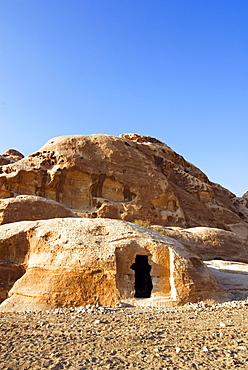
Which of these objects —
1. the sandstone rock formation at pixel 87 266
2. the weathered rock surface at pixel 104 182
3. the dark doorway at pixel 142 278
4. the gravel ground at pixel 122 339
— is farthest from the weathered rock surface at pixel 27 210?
the weathered rock surface at pixel 104 182

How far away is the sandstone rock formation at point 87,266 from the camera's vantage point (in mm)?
11945

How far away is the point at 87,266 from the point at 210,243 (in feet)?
63.0

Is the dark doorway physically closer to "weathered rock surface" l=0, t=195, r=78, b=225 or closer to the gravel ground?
the gravel ground

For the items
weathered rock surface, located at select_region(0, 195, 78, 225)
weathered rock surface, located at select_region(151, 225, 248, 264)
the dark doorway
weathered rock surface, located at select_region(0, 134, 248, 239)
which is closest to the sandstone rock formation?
the dark doorway

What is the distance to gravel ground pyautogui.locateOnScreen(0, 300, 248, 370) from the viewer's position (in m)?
5.95

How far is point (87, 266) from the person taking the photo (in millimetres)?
12195

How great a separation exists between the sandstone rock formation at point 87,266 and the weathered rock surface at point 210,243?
1344 cm

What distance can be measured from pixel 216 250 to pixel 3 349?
Answer: 2495 centimetres

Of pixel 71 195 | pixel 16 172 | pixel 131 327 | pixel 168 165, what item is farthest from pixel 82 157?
pixel 131 327

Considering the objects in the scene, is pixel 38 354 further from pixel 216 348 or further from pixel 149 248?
pixel 149 248

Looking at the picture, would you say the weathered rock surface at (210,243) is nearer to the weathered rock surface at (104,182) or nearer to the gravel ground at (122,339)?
the weathered rock surface at (104,182)

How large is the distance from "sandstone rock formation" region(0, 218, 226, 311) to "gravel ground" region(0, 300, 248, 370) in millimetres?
1079

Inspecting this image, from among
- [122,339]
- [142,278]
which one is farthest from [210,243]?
[122,339]

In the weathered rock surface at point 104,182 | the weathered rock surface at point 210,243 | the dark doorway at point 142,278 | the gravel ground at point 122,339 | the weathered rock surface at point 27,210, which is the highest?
the weathered rock surface at point 104,182
